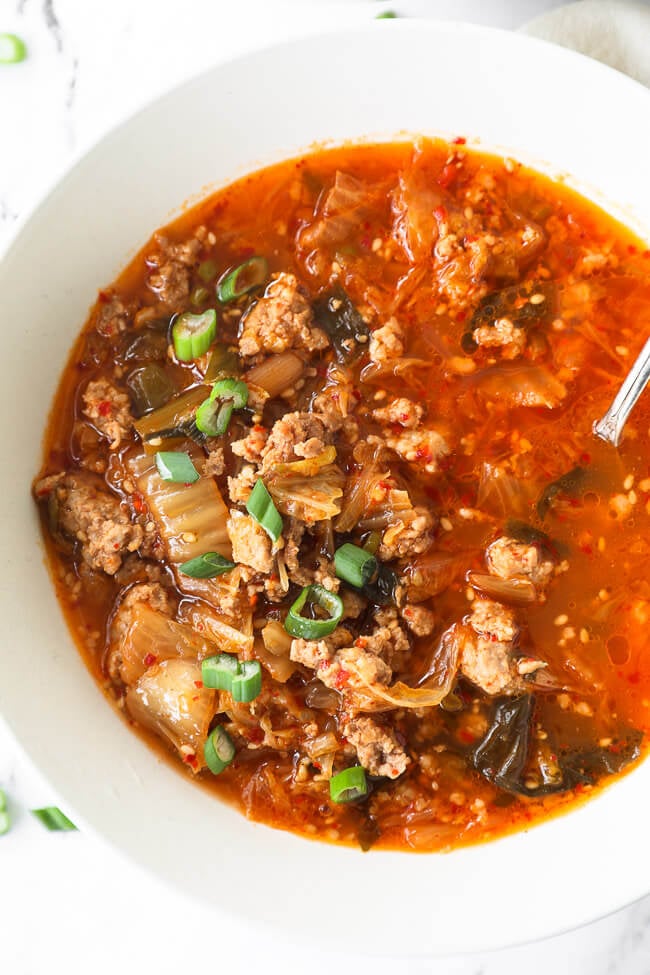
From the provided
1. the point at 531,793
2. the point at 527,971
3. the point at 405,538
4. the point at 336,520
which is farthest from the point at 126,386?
the point at 527,971

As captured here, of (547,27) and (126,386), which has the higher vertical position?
(547,27)

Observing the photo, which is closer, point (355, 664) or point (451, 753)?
point (355, 664)

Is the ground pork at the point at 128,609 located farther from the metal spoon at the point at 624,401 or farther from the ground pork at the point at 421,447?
the metal spoon at the point at 624,401

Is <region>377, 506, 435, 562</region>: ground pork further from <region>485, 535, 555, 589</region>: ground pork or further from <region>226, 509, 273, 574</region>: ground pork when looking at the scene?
<region>226, 509, 273, 574</region>: ground pork

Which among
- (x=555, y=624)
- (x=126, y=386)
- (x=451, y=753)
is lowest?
(x=451, y=753)

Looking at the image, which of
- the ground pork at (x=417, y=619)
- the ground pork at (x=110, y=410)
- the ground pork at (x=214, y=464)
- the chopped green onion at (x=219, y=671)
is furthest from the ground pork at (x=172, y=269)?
the ground pork at (x=417, y=619)

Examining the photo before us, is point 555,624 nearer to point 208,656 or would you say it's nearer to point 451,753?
point 451,753
